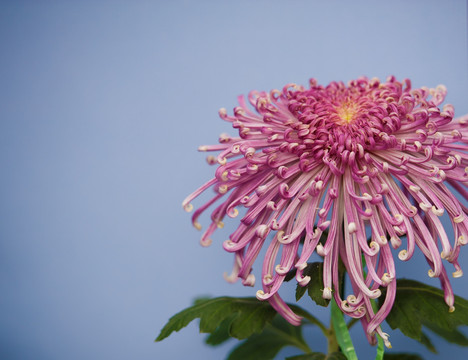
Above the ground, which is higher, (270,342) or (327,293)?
(327,293)

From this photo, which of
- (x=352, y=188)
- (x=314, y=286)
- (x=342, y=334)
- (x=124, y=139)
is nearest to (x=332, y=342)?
(x=342, y=334)

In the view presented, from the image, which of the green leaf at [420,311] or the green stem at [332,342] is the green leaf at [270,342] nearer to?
the green stem at [332,342]

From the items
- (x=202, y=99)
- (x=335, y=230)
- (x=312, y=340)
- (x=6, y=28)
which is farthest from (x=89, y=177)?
(x=335, y=230)

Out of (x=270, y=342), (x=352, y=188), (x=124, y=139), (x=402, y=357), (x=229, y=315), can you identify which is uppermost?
(x=124, y=139)

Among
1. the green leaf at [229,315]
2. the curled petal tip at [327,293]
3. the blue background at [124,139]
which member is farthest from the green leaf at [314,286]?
the blue background at [124,139]

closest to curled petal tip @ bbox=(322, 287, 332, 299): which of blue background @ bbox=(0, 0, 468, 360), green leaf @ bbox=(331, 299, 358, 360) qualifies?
green leaf @ bbox=(331, 299, 358, 360)

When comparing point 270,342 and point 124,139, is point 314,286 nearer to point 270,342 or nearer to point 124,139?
point 270,342

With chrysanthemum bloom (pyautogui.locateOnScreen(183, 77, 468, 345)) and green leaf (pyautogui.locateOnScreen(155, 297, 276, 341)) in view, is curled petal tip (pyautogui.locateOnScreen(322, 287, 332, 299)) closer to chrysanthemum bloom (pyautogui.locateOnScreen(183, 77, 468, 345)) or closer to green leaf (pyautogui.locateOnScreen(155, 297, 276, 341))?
chrysanthemum bloom (pyautogui.locateOnScreen(183, 77, 468, 345))

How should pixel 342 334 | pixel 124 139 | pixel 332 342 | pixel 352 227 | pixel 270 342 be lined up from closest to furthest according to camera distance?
1. pixel 352 227
2. pixel 342 334
3. pixel 332 342
4. pixel 270 342
5. pixel 124 139
